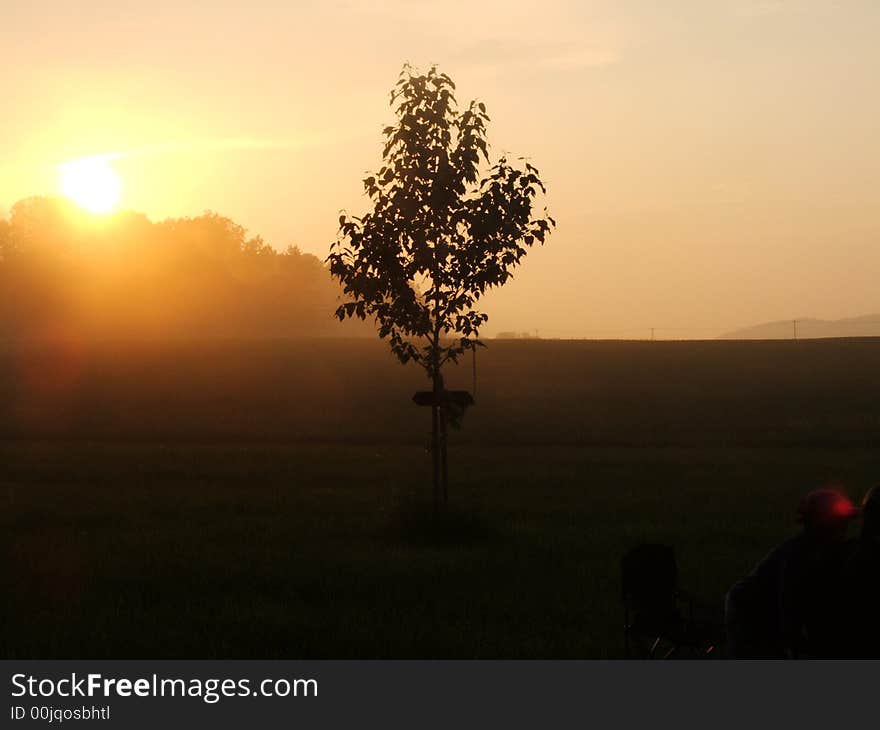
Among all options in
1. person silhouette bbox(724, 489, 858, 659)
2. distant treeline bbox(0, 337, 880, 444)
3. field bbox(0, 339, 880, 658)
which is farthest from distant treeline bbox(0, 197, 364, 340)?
person silhouette bbox(724, 489, 858, 659)

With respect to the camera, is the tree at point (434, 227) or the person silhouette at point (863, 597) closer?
the person silhouette at point (863, 597)

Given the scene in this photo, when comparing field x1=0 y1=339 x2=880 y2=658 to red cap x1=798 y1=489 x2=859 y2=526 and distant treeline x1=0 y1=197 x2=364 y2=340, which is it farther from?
distant treeline x1=0 y1=197 x2=364 y2=340

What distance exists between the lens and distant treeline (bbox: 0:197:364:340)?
135m

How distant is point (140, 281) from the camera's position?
466 feet

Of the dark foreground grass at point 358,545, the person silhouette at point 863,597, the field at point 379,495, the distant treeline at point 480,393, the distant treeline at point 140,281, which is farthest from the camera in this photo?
the distant treeline at point 140,281

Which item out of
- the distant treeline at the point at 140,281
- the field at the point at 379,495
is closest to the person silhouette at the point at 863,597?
the field at the point at 379,495

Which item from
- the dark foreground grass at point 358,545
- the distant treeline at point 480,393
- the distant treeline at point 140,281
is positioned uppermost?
the distant treeline at point 140,281

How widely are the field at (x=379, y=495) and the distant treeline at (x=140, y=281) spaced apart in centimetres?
6291

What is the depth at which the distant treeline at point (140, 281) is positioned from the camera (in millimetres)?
134625

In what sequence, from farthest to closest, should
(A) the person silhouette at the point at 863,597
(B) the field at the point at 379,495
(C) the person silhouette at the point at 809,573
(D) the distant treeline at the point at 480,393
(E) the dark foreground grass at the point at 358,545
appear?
(D) the distant treeline at the point at 480,393
(B) the field at the point at 379,495
(E) the dark foreground grass at the point at 358,545
(C) the person silhouette at the point at 809,573
(A) the person silhouette at the point at 863,597

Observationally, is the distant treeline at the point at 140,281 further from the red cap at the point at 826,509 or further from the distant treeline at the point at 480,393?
the red cap at the point at 826,509

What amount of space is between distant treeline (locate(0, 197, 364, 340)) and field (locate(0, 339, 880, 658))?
6291 cm

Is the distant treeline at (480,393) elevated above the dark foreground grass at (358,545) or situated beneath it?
elevated above
